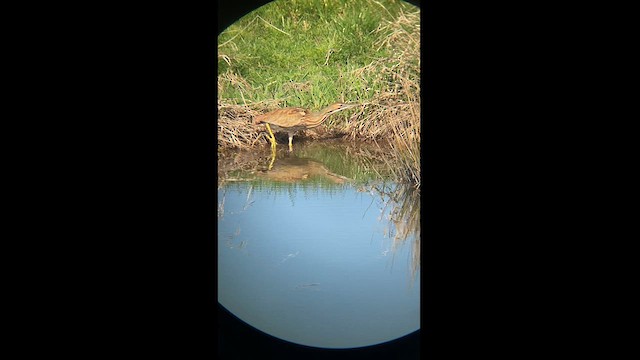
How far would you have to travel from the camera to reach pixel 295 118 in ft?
20.2

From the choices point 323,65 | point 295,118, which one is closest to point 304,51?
point 323,65

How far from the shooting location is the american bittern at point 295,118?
→ 6074mm

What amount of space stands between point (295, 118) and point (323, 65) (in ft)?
4.56

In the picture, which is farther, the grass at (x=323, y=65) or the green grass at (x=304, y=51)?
the green grass at (x=304, y=51)

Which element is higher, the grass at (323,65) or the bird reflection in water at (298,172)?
the grass at (323,65)

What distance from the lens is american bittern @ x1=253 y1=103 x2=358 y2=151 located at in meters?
6.07

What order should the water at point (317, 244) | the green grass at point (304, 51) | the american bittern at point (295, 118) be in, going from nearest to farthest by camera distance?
the water at point (317, 244) → the american bittern at point (295, 118) → the green grass at point (304, 51)

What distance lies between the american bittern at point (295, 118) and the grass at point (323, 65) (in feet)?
0.51

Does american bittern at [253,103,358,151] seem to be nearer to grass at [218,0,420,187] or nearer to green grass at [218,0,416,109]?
grass at [218,0,420,187]

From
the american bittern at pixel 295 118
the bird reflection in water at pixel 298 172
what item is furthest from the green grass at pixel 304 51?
the bird reflection in water at pixel 298 172

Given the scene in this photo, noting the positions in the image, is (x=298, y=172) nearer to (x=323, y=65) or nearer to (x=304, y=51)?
(x=323, y=65)

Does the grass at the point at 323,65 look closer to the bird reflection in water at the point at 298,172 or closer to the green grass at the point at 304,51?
the green grass at the point at 304,51

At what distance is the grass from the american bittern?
0.16 metres
